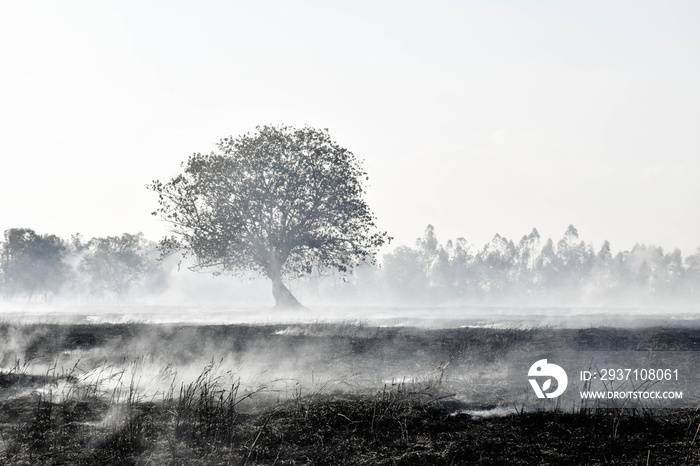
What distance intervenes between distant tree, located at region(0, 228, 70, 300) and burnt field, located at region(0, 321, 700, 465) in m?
104

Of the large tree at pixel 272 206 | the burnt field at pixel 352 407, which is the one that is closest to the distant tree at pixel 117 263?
the large tree at pixel 272 206

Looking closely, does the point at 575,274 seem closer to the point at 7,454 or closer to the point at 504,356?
the point at 504,356

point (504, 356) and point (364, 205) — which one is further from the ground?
point (364, 205)

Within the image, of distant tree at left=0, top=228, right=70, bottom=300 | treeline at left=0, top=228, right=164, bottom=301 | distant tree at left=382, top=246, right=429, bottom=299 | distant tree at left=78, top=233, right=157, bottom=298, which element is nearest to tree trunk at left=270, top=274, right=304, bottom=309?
treeline at left=0, top=228, right=164, bottom=301

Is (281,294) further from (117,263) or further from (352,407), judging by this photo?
(117,263)

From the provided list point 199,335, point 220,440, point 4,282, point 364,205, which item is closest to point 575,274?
point 364,205

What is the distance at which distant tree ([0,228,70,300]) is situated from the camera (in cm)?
11088

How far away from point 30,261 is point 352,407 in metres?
117

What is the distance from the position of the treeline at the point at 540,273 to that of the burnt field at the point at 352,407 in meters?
124

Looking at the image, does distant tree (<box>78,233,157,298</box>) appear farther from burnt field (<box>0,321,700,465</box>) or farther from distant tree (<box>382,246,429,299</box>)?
burnt field (<box>0,321,700,465</box>)

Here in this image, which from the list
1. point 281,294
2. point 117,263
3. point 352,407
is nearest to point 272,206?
point 281,294

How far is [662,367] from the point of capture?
1359 centimetres

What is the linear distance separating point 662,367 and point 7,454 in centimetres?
1274

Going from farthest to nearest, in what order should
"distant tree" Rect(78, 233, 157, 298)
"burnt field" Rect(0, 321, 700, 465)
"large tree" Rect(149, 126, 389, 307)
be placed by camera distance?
"distant tree" Rect(78, 233, 157, 298), "large tree" Rect(149, 126, 389, 307), "burnt field" Rect(0, 321, 700, 465)
